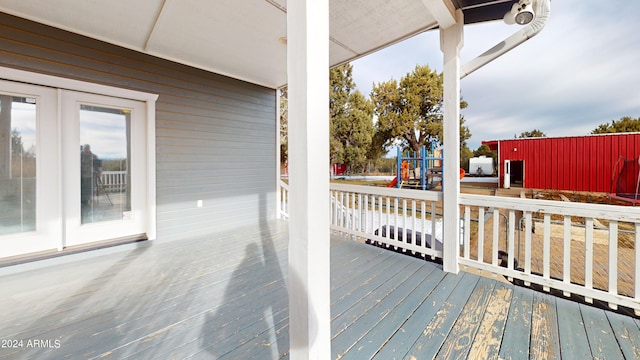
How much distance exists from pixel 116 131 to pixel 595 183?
17.4 metres

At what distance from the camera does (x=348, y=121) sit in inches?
614

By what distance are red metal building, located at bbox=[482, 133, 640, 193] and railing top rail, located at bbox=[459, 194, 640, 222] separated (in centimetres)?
1382

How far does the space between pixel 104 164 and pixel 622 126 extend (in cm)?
3302

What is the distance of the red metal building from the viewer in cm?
1081

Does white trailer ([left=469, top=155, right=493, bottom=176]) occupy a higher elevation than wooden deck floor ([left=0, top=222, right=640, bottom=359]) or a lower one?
higher

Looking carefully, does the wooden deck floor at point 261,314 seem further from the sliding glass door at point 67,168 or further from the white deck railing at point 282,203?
the white deck railing at point 282,203

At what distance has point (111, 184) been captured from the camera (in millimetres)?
2984

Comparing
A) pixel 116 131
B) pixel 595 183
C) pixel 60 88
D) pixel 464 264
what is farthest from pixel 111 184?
pixel 595 183

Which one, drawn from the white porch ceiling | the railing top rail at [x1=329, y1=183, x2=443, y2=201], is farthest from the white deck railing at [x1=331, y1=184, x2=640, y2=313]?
the white porch ceiling

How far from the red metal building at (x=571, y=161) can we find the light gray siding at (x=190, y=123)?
14.2 metres

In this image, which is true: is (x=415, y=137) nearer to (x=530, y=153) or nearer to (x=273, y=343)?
(x=530, y=153)

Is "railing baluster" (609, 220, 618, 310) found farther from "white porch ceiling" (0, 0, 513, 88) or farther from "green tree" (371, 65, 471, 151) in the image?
"green tree" (371, 65, 471, 151)

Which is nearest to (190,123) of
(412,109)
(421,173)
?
(421,173)

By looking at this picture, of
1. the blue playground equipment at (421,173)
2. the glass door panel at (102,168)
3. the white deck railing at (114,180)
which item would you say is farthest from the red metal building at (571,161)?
the white deck railing at (114,180)
